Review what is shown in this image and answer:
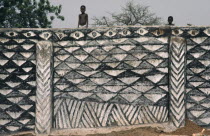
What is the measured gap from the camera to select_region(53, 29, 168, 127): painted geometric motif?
17.7 ft

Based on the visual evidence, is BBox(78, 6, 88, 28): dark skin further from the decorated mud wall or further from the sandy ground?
the sandy ground

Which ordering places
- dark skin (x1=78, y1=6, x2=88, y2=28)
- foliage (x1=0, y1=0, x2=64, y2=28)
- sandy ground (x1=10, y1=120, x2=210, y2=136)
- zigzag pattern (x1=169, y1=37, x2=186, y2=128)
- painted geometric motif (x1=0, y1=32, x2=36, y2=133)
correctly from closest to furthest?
sandy ground (x1=10, y1=120, x2=210, y2=136), zigzag pattern (x1=169, y1=37, x2=186, y2=128), painted geometric motif (x1=0, y1=32, x2=36, y2=133), dark skin (x1=78, y1=6, x2=88, y2=28), foliage (x1=0, y1=0, x2=64, y2=28)

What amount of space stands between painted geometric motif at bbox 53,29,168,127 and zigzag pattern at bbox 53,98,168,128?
29mm

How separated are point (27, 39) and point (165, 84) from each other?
2953 mm

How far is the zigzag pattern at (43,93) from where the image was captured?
209 inches

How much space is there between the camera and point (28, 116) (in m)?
5.41

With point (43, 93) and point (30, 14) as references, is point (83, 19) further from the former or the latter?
point (30, 14)

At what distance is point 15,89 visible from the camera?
541 cm

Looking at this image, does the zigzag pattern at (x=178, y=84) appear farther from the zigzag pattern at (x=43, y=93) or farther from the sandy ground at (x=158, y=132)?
the zigzag pattern at (x=43, y=93)

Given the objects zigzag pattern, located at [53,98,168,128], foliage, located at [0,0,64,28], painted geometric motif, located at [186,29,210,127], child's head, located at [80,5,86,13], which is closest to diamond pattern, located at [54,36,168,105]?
zigzag pattern, located at [53,98,168,128]

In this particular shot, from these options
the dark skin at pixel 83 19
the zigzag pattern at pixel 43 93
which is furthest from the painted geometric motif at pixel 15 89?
the dark skin at pixel 83 19

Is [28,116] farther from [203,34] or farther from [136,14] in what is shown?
[136,14]

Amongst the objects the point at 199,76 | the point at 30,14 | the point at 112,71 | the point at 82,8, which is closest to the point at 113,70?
the point at 112,71

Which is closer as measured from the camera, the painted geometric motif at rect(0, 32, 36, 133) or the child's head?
the painted geometric motif at rect(0, 32, 36, 133)
